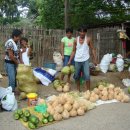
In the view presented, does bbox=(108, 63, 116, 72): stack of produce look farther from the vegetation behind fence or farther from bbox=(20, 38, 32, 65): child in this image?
bbox=(20, 38, 32, 65): child

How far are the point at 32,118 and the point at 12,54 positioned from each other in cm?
253

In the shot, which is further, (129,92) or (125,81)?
(125,81)

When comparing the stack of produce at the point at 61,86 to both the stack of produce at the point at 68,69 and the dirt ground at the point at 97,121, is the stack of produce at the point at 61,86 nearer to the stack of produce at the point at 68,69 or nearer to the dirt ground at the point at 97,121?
the stack of produce at the point at 68,69

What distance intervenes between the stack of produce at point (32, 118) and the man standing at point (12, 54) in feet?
6.98

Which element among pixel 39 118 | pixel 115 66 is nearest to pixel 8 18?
pixel 115 66

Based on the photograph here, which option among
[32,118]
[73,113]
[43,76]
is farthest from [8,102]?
→ [43,76]

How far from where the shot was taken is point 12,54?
8.35 metres

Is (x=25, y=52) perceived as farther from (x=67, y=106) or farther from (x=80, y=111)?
(x=80, y=111)

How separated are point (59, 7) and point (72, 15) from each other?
1.17 meters

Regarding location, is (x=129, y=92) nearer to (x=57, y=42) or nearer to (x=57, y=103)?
(x=57, y=103)

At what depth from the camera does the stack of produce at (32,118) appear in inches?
245

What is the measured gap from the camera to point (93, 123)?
21.0ft

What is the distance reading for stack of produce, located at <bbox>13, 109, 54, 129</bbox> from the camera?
20.5 feet

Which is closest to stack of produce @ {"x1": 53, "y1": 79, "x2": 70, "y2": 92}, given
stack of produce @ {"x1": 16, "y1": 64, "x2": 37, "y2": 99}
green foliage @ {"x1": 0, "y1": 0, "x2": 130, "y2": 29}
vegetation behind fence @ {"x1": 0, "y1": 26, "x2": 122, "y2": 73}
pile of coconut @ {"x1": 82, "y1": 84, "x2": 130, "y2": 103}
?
stack of produce @ {"x1": 16, "y1": 64, "x2": 37, "y2": 99}
